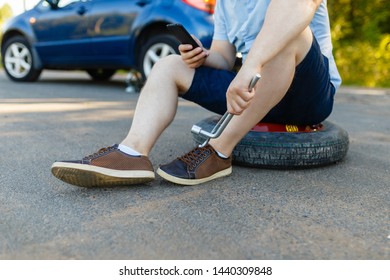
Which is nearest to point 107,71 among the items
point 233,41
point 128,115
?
Answer: point 128,115

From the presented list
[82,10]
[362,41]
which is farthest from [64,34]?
[362,41]

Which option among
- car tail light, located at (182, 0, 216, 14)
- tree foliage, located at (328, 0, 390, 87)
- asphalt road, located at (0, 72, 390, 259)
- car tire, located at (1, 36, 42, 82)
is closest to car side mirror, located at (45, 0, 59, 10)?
car tire, located at (1, 36, 42, 82)

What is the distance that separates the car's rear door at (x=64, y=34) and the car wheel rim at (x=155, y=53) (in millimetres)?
954

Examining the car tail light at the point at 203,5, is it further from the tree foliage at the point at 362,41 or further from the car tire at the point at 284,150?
the tree foliage at the point at 362,41

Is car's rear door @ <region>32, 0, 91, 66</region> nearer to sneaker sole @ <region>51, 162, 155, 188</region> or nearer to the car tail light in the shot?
the car tail light

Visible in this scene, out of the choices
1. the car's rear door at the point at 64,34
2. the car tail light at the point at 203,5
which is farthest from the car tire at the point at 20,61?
the car tail light at the point at 203,5

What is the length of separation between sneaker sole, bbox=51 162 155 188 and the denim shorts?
516 millimetres

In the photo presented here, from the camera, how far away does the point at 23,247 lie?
1442mm

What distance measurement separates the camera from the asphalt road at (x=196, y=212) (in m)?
1.44

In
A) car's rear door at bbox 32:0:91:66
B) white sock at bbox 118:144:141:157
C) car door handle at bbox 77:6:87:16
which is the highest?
white sock at bbox 118:144:141:157

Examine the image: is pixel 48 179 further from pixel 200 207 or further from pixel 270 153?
pixel 270 153

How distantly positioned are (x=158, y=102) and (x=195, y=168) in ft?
1.11

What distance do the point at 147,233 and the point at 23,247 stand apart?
378mm

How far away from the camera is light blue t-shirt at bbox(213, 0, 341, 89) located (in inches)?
86.2
